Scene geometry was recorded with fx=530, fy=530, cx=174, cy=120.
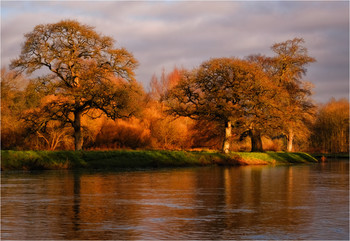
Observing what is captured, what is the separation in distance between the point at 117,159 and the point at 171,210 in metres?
25.7

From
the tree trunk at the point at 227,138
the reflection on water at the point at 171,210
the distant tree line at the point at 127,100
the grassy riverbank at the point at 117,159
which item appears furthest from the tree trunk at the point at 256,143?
the reflection on water at the point at 171,210

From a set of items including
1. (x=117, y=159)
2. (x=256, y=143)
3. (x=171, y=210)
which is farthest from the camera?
(x=256, y=143)

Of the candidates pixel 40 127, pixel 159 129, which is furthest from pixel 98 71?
pixel 159 129

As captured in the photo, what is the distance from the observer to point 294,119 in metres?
58.4

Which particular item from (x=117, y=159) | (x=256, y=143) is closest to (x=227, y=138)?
(x=256, y=143)

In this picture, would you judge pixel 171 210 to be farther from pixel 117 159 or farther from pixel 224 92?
A: pixel 224 92

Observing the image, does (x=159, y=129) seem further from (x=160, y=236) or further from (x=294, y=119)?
(x=160, y=236)

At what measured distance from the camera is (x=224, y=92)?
5384 cm

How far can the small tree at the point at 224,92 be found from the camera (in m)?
53.1

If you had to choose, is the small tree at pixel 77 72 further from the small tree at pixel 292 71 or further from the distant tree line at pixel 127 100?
the small tree at pixel 292 71

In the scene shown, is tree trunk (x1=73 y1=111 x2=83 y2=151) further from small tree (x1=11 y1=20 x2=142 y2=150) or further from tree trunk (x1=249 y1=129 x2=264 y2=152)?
tree trunk (x1=249 y1=129 x2=264 y2=152)

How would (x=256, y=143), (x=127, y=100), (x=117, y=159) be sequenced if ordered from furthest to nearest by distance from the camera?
(x=256, y=143) < (x=127, y=100) < (x=117, y=159)

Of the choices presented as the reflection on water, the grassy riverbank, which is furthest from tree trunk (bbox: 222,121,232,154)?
the reflection on water

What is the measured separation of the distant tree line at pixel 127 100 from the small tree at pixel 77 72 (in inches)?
3.5
